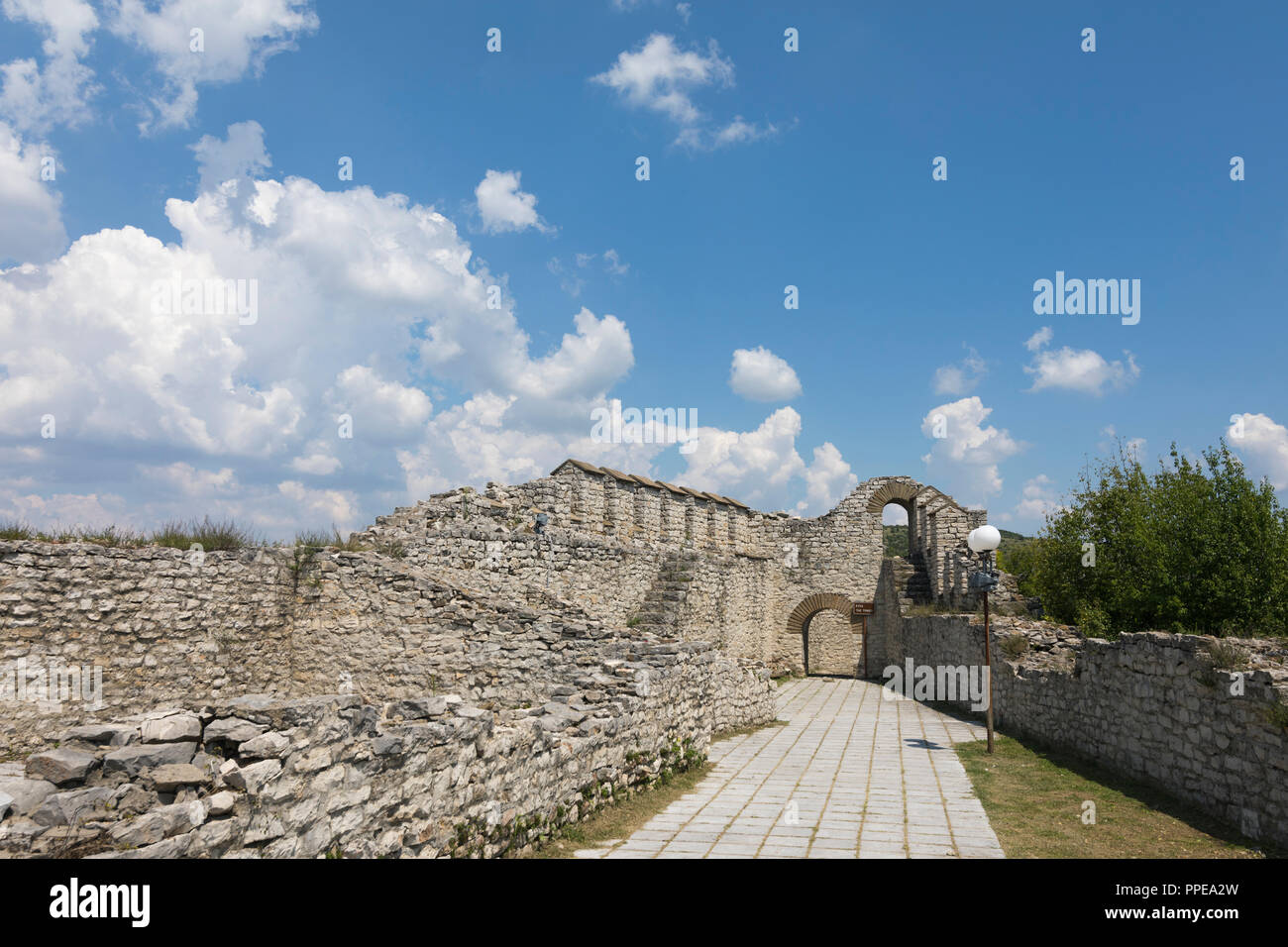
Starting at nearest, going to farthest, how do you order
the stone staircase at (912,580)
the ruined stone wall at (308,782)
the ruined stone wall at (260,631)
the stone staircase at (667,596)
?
the ruined stone wall at (308,782)
the ruined stone wall at (260,631)
the stone staircase at (667,596)
the stone staircase at (912,580)

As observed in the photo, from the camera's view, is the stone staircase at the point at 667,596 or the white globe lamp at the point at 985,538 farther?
the stone staircase at the point at 667,596

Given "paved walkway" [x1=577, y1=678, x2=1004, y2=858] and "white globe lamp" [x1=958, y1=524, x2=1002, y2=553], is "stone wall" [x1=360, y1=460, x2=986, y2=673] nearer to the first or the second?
"paved walkway" [x1=577, y1=678, x2=1004, y2=858]

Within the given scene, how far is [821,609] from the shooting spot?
27.1 meters

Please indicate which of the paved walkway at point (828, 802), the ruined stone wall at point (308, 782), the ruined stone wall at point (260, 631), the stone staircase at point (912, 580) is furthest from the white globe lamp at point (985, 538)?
the stone staircase at point (912, 580)

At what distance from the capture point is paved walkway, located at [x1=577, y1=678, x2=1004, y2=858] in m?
6.41

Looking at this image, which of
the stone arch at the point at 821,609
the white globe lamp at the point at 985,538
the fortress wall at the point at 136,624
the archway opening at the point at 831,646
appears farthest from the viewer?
the archway opening at the point at 831,646

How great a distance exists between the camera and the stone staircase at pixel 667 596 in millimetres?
14695

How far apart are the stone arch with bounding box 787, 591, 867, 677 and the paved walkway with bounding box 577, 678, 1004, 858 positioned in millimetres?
12566

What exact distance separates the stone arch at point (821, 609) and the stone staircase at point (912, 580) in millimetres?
2140

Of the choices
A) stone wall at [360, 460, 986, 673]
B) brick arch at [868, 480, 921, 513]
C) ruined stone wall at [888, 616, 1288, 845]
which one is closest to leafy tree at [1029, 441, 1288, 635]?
ruined stone wall at [888, 616, 1288, 845]

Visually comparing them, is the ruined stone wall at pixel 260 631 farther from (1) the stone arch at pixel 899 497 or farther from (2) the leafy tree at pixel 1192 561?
(1) the stone arch at pixel 899 497

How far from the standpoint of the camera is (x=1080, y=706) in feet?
35.1
